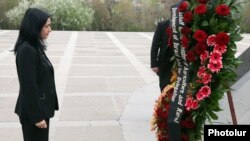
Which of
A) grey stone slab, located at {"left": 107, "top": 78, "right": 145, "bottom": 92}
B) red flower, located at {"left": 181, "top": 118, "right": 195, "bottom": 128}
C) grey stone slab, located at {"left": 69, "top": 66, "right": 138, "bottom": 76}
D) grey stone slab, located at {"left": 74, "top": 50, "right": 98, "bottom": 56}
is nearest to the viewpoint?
red flower, located at {"left": 181, "top": 118, "right": 195, "bottom": 128}

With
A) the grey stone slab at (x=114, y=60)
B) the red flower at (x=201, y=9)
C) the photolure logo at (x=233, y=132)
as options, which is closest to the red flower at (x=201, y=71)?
the red flower at (x=201, y=9)

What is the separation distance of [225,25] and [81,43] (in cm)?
1504

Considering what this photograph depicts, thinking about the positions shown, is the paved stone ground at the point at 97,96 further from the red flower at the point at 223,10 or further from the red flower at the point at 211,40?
the red flower at the point at 223,10

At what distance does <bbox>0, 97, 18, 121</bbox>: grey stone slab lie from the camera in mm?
6992

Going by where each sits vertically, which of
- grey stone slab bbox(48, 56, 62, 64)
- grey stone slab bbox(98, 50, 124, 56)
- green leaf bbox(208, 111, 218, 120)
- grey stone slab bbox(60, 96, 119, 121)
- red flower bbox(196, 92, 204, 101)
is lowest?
grey stone slab bbox(98, 50, 124, 56)

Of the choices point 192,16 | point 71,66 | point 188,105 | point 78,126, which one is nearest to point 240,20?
point 192,16

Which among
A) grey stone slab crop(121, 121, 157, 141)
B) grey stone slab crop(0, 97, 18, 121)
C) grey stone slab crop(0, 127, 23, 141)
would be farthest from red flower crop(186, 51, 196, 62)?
grey stone slab crop(0, 97, 18, 121)

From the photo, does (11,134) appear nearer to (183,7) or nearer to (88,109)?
(88,109)

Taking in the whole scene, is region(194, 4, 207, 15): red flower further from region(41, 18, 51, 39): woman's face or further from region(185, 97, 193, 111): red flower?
region(41, 18, 51, 39): woman's face

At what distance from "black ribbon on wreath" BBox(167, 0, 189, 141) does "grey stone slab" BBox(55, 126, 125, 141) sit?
2064 mm

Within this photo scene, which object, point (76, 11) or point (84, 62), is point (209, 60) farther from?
point (76, 11)

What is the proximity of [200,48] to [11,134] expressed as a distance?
346cm

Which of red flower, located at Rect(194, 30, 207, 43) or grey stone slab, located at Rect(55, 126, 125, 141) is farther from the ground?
red flower, located at Rect(194, 30, 207, 43)

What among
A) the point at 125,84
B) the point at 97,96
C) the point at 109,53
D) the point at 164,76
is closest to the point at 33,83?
the point at 164,76
